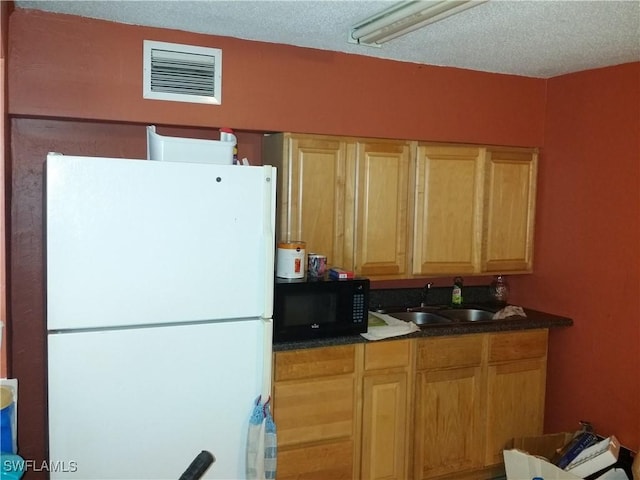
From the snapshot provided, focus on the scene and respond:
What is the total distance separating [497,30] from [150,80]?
1.50 meters

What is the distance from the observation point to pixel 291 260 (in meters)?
2.75

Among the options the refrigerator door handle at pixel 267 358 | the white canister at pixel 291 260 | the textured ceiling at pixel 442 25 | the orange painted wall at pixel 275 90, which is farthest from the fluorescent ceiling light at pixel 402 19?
the refrigerator door handle at pixel 267 358

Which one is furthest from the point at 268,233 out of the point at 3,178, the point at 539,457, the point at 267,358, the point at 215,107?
the point at 539,457

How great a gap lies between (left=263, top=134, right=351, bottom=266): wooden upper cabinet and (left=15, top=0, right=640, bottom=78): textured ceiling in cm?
48

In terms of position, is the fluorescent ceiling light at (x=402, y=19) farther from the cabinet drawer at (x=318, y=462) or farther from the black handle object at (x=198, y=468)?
the cabinet drawer at (x=318, y=462)

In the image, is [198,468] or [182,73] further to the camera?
[182,73]

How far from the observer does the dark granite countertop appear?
2.71 meters

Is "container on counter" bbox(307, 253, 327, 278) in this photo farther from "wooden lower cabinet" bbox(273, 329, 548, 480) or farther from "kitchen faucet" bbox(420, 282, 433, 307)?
"kitchen faucet" bbox(420, 282, 433, 307)

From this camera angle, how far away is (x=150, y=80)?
2617 mm

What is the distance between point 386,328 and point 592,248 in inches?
48.6

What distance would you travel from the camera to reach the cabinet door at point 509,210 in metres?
3.40

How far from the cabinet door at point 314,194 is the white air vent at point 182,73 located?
1.42ft

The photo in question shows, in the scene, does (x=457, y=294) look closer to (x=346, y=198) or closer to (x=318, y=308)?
(x=346, y=198)
